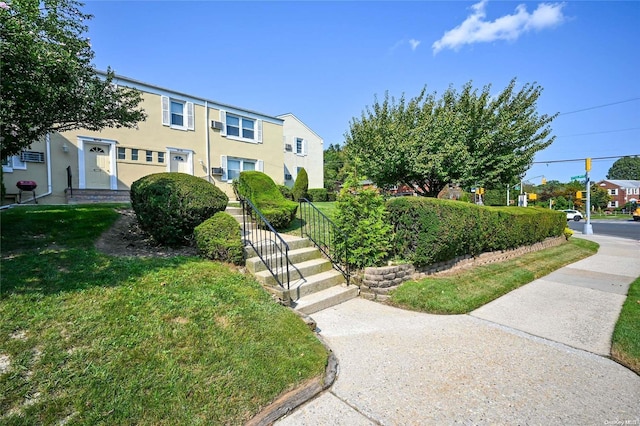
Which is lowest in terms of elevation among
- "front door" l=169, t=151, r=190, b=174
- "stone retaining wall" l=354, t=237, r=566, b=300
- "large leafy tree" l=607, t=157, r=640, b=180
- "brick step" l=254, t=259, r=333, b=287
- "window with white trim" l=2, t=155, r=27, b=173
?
"stone retaining wall" l=354, t=237, r=566, b=300

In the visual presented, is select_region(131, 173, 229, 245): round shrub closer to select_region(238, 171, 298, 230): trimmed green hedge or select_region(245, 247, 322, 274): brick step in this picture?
select_region(245, 247, 322, 274): brick step

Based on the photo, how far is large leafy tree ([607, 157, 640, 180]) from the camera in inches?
3318

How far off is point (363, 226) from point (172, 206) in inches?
133

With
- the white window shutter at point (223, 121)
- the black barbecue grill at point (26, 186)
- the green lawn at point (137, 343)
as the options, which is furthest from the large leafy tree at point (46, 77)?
the white window shutter at point (223, 121)

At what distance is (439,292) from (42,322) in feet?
17.4

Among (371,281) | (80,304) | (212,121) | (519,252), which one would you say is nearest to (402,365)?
(371,281)

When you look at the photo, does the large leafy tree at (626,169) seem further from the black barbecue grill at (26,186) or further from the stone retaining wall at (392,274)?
the black barbecue grill at (26,186)

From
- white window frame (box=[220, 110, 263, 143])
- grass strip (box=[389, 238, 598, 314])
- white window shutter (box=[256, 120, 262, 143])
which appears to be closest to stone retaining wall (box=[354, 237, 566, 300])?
grass strip (box=[389, 238, 598, 314])

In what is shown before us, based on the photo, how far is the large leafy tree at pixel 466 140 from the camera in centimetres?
983

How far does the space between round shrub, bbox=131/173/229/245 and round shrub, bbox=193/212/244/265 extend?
0.36 meters

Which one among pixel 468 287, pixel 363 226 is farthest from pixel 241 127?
pixel 468 287

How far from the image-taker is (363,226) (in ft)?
18.2

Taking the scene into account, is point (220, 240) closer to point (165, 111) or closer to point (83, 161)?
point (83, 161)

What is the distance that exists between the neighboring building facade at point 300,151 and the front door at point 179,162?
7.91 metres
